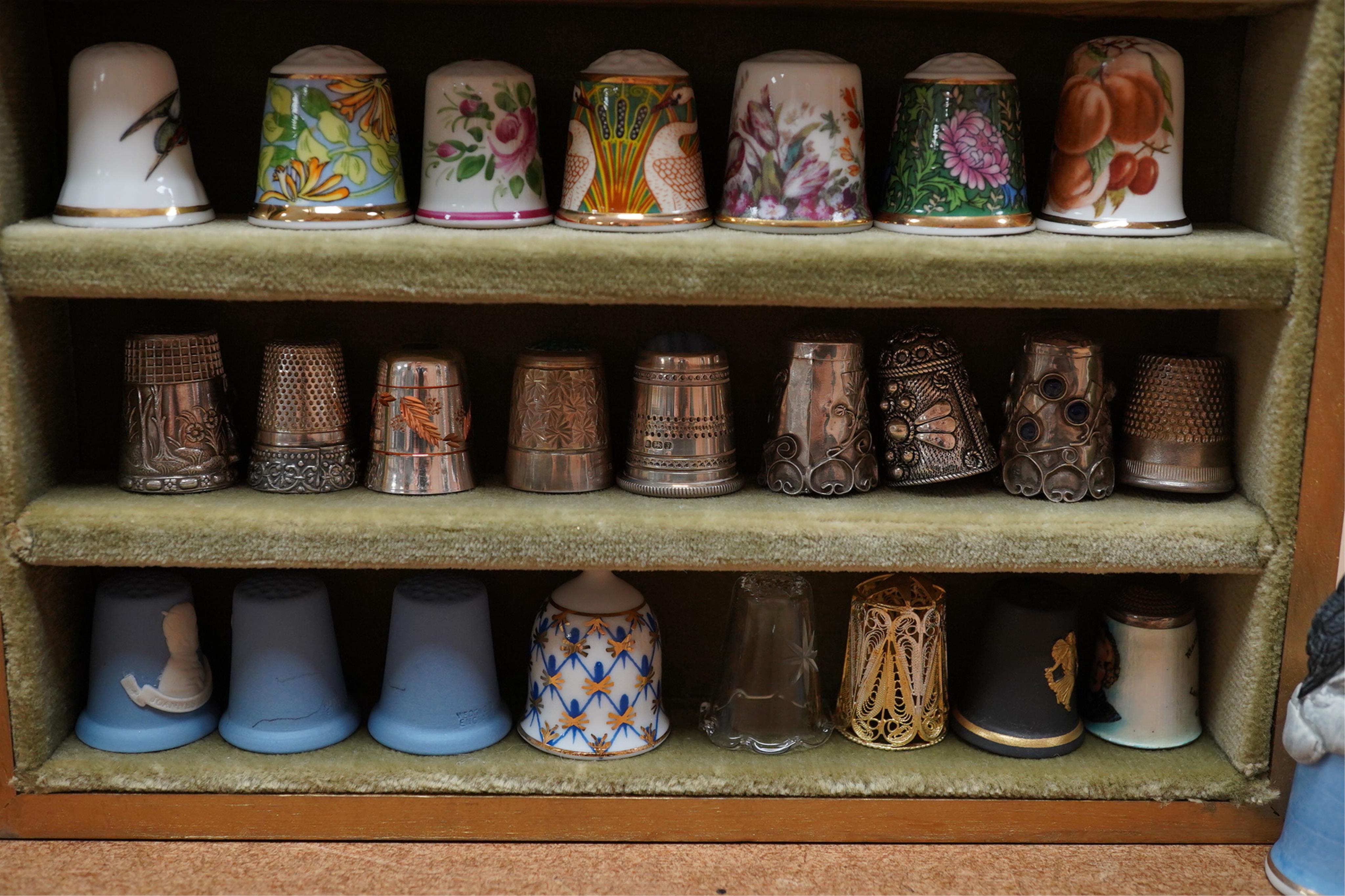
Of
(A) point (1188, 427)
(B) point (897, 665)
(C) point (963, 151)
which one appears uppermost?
(C) point (963, 151)

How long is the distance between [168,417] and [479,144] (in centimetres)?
37

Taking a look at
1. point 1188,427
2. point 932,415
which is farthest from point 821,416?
point 1188,427

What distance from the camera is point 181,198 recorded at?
3.44 feet

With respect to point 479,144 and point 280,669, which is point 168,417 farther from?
point 479,144

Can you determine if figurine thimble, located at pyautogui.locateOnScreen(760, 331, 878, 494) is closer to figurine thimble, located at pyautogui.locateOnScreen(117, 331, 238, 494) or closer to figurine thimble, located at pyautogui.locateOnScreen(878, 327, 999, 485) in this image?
figurine thimble, located at pyautogui.locateOnScreen(878, 327, 999, 485)

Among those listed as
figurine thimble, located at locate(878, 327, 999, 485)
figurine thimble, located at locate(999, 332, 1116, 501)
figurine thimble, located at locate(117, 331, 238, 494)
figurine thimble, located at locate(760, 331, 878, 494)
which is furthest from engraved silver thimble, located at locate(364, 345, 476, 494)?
figurine thimble, located at locate(999, 332, 1116, 501)

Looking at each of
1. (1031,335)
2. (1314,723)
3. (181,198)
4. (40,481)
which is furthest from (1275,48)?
(40,481)

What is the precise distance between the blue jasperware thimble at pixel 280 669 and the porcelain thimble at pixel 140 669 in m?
0.05

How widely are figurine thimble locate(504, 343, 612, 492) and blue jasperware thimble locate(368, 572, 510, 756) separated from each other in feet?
0.43

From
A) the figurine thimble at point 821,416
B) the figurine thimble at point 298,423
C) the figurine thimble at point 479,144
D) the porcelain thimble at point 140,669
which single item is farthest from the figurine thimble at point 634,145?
the porcelain thimble at point 140,669

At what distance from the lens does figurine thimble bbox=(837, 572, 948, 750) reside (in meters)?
1.14

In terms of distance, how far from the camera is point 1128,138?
1.04 meters

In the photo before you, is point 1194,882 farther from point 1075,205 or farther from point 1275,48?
point 1275,48

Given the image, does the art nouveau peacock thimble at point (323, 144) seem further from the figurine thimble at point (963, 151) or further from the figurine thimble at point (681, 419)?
the figurine thimble at point (963, 151)
